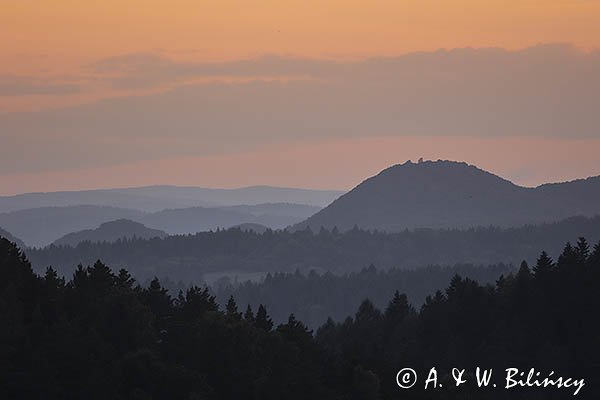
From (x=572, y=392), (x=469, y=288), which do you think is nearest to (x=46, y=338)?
(x=572, y=392)

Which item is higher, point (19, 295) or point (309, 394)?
point (19, 295)

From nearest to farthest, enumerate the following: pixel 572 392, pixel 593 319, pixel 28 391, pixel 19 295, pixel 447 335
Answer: pixel 28 391 → pixel 19 295 → pixel 572 392 → pixel 593 319 → pixel 447 335

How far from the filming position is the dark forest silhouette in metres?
91.9

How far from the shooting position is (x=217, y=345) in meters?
106

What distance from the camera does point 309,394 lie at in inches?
4067

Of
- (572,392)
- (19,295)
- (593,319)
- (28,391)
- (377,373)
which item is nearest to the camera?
(28,391)

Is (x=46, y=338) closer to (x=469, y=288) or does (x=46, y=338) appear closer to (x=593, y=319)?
(x=593, y=319)

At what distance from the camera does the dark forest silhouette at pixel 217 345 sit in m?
91.9

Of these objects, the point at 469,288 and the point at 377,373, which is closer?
the point at 377,373

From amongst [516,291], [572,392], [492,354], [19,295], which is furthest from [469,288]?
[19,295]

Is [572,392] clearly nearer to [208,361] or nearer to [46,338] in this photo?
[208,361]

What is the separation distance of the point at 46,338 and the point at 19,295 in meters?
10.8

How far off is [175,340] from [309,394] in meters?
11.6

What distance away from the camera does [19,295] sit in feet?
339
